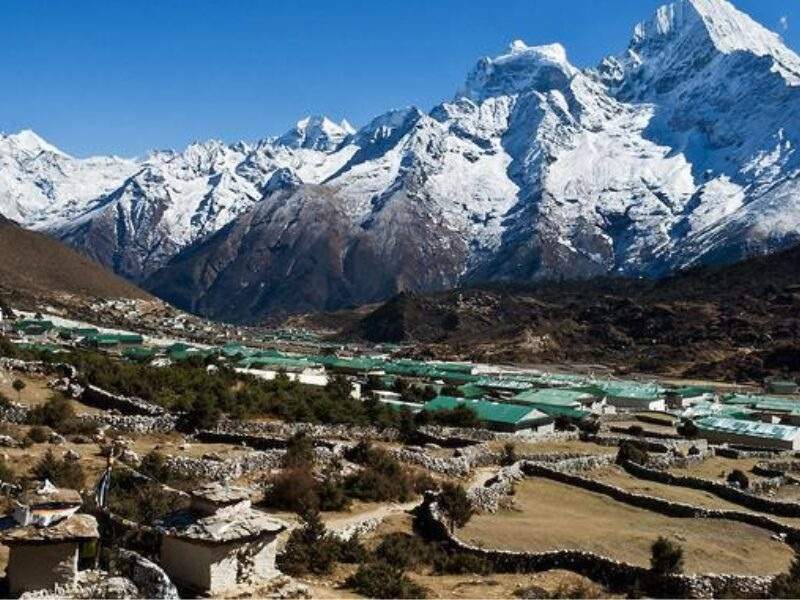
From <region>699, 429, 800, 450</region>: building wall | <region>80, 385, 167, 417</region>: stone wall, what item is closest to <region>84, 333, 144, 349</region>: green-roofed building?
<region>80, 385, 167, 417</region>: stone wall

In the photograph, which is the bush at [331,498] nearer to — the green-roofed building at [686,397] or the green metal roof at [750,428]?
the green metal roof at [750,428]

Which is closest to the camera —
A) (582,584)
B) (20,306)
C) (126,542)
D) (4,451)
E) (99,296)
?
(126,542)

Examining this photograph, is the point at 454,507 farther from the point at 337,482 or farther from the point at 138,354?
the point at 138,354

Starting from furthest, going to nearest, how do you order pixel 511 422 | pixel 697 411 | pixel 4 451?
pixel 697 411, pixel 511 422, pixel 4 451

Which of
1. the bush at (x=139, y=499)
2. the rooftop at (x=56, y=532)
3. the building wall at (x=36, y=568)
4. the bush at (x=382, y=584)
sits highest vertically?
→ the rooftop at (x=56, y=532)

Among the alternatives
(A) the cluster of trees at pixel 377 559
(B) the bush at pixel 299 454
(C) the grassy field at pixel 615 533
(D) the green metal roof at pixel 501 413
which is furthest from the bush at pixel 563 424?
(A) the cluster of trees at pixel 377 559

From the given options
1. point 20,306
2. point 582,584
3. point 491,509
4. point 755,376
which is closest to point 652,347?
point 755,376

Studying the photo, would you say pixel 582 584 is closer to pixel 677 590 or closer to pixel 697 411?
pixel 677 590

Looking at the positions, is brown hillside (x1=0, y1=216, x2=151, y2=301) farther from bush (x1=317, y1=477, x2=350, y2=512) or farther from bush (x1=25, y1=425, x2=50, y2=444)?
bush (x1=317, y1=477, x2=350, y2=512)
